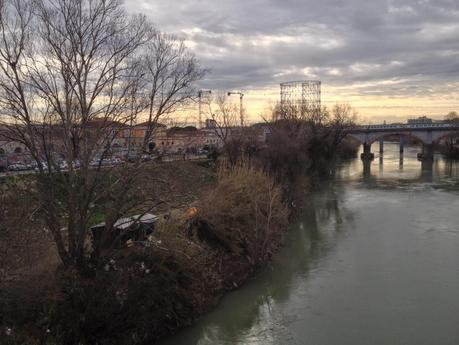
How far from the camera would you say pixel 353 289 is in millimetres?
13562

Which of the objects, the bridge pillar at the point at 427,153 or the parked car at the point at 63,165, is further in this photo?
the bridge pillar at the point at 427,153

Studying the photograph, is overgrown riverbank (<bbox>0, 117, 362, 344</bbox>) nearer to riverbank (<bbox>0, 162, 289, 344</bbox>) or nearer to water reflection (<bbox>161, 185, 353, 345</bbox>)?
riverbank (<bbox>0, 162, 289, 344</bbox>)

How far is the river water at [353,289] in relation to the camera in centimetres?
1098

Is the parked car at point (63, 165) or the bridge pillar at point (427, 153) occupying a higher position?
the parked car at point (63, 165)

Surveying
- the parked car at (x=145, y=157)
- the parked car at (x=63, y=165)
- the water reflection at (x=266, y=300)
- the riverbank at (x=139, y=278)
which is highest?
the parked car at (x=145, y=157)

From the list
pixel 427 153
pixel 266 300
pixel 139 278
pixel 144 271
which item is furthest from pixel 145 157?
pixel 427 153

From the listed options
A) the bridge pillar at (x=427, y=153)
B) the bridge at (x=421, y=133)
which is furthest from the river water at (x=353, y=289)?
the bridge at (x=421, y=133)

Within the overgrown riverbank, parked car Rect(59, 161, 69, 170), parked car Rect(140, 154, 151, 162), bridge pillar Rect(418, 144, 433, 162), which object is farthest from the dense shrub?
bridge pillar Rect(418, 144, 433, 162)

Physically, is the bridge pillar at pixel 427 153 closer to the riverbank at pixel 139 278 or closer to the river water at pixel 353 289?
the river water at pixel 353 289

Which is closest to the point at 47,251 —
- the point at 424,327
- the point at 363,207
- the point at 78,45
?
the point at 78,45

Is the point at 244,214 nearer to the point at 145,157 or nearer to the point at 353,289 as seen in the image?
the point at 353,289

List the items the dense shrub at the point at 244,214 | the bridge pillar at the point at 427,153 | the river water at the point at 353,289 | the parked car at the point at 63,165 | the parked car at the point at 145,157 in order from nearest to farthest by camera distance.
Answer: the river water at the point at 353,289 < the parked car at the point at 63,165 < the parked car at the point at 145,157 < the dense shrub at the point at 244,214 < the bridge pillar at the point at 427,153

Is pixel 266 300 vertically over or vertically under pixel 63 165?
under

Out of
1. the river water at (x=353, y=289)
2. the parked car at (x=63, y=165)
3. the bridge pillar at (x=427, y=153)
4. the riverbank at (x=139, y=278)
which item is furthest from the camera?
the bridge pillar at (x=427, y=153)
